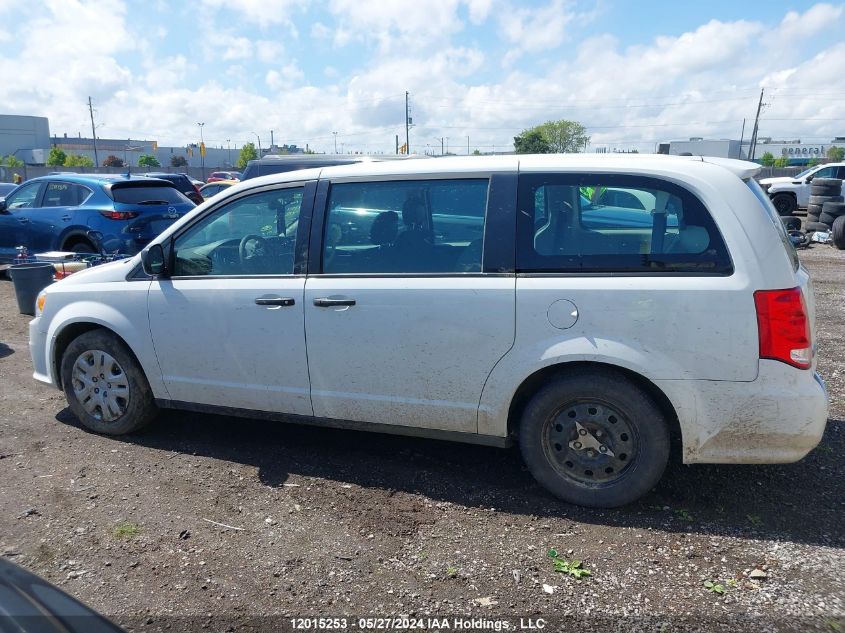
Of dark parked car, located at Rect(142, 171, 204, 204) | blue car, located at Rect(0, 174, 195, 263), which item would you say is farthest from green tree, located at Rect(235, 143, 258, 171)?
blue car, located at Rect(0, 174, 195, 263)

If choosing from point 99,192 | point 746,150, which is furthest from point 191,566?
point 746,150

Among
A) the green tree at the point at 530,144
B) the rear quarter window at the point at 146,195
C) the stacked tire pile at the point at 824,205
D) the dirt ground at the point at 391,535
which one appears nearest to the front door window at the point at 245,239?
the dirt ground at the point at 391,535

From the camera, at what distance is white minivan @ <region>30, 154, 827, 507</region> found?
3.31 meters

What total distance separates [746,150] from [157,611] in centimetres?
10631

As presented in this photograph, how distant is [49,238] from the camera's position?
1065 centimetres

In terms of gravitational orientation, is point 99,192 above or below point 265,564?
above

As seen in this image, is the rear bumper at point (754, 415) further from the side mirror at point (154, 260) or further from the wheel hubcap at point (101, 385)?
the wheel hubcap at point (101, 385)

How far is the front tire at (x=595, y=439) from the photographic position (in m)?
3.48

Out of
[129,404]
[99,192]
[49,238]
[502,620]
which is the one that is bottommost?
[502,620]

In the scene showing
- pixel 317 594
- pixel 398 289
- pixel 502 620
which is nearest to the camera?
pixel 502 620

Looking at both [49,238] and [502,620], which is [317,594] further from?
[49,238]

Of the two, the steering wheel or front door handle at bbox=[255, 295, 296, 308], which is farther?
the steering wheel

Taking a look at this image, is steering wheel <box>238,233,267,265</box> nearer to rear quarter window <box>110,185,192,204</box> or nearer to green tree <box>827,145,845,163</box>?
rear quarter window <box>110,185,192,204</box>

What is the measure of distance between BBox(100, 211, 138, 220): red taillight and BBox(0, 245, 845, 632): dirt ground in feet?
19.6
